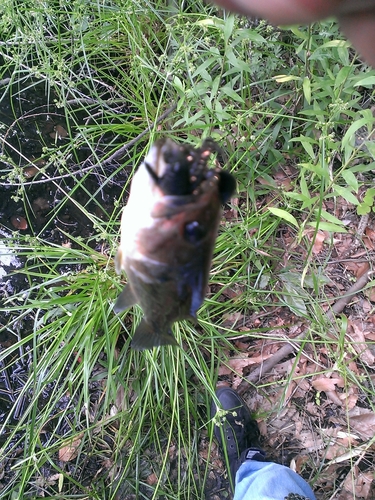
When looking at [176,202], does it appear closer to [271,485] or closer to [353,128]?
[353,128]

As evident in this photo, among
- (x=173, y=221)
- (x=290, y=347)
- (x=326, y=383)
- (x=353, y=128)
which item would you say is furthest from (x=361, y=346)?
(x=173, y=221)

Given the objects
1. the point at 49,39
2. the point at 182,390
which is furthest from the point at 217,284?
the point at 49,39

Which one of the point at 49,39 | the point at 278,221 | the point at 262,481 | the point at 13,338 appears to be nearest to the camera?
the point at 262,481

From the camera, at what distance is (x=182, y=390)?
100 inches

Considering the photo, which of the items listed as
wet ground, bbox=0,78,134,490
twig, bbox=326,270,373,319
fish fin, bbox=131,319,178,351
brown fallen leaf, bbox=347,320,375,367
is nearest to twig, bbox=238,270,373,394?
twig, bbox=326,270,373,319

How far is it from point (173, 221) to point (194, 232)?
6cm

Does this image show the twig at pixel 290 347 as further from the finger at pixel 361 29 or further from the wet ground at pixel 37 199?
the finger at pixel 361 29

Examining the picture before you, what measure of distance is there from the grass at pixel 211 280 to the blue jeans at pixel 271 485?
0.46 feet

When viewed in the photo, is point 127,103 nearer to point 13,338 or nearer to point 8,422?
point 13,338

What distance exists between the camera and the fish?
95cm

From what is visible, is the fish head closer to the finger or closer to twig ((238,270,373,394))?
the finger

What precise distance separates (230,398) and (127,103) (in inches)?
→ 98.3

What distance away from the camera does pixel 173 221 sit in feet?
3.14

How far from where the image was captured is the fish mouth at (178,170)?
3.06 feet
